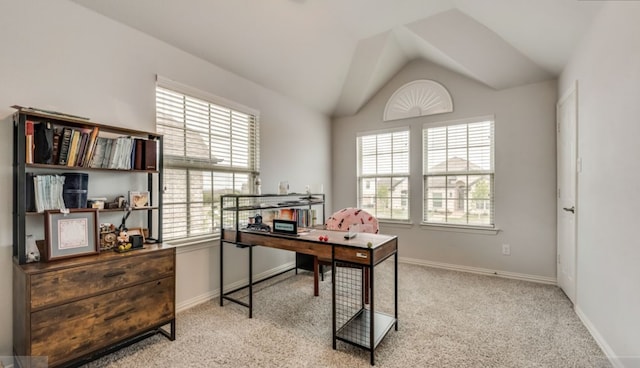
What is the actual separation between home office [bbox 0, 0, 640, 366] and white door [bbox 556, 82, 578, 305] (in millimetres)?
140

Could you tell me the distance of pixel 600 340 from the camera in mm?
2090

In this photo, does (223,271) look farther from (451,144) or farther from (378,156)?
(451,144)

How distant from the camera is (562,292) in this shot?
10.2ft

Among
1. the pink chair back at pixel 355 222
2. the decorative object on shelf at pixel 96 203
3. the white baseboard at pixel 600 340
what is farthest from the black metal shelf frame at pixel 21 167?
the white baseboard at pixel 600 340

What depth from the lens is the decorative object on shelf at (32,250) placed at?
70.3 inches

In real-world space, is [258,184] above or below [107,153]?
below

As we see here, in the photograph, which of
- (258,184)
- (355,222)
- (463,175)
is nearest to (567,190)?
(463,175)

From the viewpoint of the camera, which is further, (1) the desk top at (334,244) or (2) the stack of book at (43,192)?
(1) the desk top at (334,244)

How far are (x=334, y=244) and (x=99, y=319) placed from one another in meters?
1.58

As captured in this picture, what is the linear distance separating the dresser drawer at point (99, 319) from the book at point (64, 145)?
35.3 inches

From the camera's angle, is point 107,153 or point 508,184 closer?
point 107,153

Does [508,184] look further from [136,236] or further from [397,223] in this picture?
[136,236]

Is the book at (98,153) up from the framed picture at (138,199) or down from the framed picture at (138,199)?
up

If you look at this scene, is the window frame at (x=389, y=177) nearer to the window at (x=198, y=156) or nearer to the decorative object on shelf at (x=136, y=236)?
the window at (x=198, y=156)
